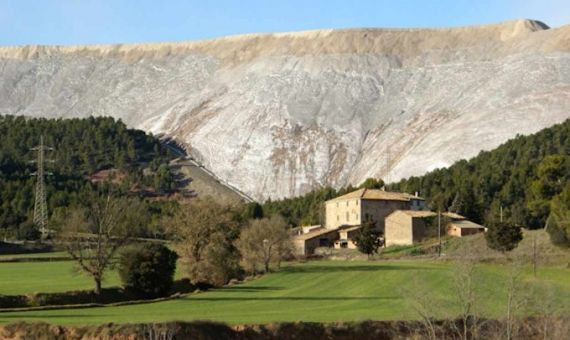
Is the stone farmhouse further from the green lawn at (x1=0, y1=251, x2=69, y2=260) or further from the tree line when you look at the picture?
the green lawn at (x1=0, y1=251, x2=69, y2=260)

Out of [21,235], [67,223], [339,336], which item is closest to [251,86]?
[21,235]

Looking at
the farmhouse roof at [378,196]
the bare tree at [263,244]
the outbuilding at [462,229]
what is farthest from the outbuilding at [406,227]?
the bare tree at [263,244]

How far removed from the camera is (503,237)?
72875 mm

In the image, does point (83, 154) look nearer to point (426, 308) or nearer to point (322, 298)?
point (322, 298)

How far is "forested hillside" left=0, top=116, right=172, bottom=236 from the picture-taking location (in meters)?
128

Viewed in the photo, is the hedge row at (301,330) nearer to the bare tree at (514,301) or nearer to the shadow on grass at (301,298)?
the bare tree at (514,301)

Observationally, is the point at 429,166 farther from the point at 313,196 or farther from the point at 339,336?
the point at 339,336

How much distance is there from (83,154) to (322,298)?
332 feet

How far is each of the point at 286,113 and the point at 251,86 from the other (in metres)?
15.3

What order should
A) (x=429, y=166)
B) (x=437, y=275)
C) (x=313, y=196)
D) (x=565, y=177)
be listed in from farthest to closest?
(x=429, y=166) < (x=313, y=196) < (x=565, y=177) < (x=437, y=275)

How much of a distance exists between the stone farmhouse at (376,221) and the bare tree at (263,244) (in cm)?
1658

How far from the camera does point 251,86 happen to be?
184m

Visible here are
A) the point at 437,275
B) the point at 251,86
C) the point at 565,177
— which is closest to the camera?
the point at 437,275

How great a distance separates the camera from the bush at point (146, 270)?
53750 millimetres
